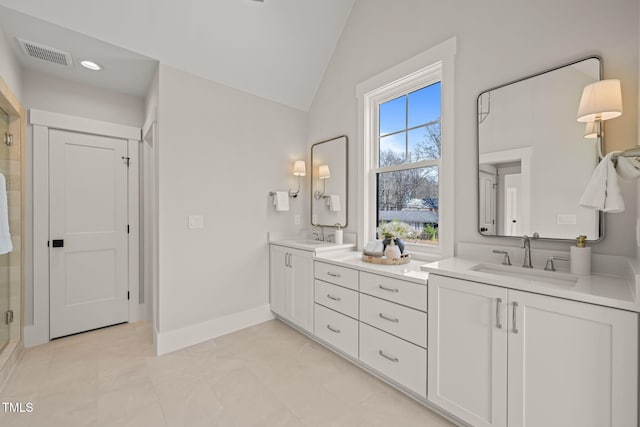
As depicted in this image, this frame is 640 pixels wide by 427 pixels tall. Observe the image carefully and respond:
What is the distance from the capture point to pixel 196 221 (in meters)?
2.63

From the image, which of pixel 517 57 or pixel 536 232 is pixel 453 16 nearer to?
pixel 517 57

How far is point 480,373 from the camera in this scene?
144 cm

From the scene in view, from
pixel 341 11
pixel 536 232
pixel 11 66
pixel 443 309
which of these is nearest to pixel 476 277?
pixel 443 309

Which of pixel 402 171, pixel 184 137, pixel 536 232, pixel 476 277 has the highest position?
pixel 184 137

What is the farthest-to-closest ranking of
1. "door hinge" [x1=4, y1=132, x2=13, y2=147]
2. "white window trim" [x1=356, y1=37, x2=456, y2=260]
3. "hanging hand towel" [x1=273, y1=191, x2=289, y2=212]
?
"hanging hand towel" [x1=273, y1=191, x2=289, y2=212] < "door hinge" [x1=4, y1=132, x2=13, y2=147] < "white window trim" [x1=356, y1=37, x2=456, y2=260]

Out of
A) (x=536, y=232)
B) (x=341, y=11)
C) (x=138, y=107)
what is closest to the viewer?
(x=536, y=232)

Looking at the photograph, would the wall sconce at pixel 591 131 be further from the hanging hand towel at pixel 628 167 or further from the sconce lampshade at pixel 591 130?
the hanging hand towel at pixel 628 167

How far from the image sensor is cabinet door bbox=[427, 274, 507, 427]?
137cm

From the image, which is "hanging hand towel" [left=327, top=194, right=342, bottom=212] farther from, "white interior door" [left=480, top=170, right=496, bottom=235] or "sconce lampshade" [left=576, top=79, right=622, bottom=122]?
"sconce lampshade" [left=576, top=79, right=622, bottom=122]

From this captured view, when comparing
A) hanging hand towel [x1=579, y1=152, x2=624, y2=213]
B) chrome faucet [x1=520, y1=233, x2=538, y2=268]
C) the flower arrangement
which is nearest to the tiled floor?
chrome faucet [x1=520, y1=233, x2=538, y2=268]

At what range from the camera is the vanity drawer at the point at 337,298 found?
2.16m

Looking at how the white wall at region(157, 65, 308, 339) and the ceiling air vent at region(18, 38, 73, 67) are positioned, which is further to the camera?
the white wall at region(157, 65, 308, 339)

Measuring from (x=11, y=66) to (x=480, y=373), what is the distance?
397 centimetres

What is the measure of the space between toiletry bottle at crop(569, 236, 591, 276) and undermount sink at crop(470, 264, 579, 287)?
0.18ft
